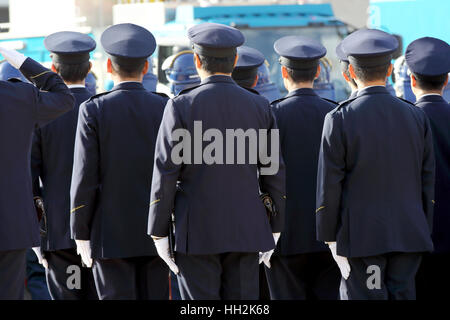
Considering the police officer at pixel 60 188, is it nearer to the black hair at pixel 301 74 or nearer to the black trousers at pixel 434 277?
the black hair at pixel 301 74

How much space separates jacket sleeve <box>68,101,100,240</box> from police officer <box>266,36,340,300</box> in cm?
118

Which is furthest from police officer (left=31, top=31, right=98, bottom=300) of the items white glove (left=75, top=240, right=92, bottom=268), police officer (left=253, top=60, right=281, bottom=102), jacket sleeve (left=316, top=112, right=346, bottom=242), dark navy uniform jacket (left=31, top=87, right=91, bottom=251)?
police officer (left=253, top=60, right=281, bottom=102)

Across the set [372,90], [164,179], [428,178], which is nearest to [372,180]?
[428,178]

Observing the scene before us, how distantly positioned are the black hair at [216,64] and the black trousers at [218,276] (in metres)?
0.92

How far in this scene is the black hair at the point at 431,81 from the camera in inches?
191

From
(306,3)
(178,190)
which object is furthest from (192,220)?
(306,3)

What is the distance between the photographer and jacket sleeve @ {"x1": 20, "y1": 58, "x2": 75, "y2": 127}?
164 inches

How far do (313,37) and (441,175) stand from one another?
518cm

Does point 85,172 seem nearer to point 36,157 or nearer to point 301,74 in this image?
point 36,157

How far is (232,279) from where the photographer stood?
4105mm

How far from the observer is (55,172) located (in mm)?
5027

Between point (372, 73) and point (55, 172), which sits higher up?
point (372, 73)

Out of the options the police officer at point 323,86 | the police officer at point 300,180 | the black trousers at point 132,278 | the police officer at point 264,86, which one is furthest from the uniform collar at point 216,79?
the police officer at point 323,86
